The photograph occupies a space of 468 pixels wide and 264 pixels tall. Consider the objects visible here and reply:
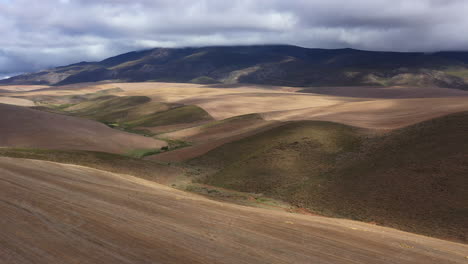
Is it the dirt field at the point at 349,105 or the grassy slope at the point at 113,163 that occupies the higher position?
→ the dirt field at the point at 349,105

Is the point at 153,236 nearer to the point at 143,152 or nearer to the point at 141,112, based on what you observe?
the point at 143,152

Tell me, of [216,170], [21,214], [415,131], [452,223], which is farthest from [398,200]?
[21,214]

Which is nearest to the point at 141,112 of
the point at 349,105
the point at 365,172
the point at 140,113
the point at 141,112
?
the point at 141,112

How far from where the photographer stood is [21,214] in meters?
11.1

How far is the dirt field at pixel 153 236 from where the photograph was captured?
9.30m

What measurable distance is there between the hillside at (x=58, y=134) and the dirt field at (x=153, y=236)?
44842 mm

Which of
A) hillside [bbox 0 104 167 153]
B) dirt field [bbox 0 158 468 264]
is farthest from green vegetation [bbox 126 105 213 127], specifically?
dirt field [bbox 0 158 468 264]

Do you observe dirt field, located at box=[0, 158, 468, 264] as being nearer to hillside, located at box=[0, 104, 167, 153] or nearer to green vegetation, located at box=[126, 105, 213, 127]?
hillside, located at box=[0, 104, 167, 153]

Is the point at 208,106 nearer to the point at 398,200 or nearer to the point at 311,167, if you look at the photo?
the point at 311,167

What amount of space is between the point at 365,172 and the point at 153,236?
28652mm

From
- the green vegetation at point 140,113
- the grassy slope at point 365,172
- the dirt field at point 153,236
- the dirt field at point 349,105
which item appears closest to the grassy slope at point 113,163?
the grassy slope at point 365,172

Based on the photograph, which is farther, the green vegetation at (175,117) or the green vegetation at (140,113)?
the green vegetation at (140,113)

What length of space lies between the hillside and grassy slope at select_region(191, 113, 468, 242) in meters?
19.1

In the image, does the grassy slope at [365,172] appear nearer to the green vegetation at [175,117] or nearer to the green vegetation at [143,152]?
the green vegetation at [143,152]
